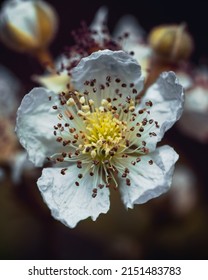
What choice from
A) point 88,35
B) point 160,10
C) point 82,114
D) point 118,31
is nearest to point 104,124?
point 82,114

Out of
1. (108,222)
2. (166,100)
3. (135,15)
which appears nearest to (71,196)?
(166,100)

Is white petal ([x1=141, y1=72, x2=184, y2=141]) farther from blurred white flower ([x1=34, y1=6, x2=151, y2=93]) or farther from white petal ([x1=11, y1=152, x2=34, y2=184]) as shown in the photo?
white petal ([x1=11, y1=152, x2=34, y2=184])

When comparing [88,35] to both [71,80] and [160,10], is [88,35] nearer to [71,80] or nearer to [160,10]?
[71,80]

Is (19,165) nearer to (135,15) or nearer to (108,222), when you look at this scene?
(108,222)

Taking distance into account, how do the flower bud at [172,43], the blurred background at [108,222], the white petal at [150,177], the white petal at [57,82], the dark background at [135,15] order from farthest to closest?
the dark background at [135,15] < the blurred background at [108,222] < the flower bud at [172,43] < the white petal at [57,82] < the white petal at [150,177]

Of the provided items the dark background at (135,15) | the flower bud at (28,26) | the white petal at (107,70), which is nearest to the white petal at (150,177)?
the white petal at (107,70)

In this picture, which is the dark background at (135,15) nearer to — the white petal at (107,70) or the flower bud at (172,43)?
the flower bud at (172,43)

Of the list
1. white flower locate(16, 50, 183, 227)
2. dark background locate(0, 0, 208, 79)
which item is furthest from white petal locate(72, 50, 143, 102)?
dark background locate(0, 0, 208, 79)
